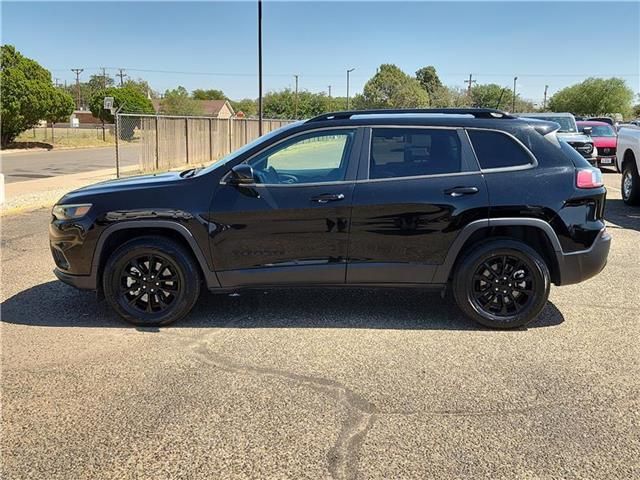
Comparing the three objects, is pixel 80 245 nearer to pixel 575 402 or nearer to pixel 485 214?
pixel 485 214

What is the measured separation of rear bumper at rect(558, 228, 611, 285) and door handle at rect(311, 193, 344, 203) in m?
1.88

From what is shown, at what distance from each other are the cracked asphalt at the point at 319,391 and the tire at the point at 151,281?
0.53 ft

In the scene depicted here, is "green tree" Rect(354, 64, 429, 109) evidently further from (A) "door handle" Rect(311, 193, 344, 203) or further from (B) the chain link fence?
(A) "door handle" Rect(311, 193, 344, 203)

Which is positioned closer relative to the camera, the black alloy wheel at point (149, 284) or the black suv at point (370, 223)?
the black suv at point (370, 223)

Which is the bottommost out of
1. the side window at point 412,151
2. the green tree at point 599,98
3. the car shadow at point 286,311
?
the car shadow at point 286,311

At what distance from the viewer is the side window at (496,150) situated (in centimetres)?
474

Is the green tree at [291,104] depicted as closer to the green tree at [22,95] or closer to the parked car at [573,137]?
the green tree at [22,95]

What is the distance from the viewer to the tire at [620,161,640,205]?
452 inches

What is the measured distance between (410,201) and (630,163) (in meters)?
9.01

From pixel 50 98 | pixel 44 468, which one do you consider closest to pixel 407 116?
pixel 44 468

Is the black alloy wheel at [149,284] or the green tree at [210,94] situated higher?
the green tree at [210,94]

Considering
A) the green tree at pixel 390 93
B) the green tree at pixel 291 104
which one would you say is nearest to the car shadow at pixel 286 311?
the green tree at pixel 390 93

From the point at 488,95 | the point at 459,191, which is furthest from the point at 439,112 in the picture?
the point at 488,95

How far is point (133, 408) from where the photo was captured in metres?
3.49
